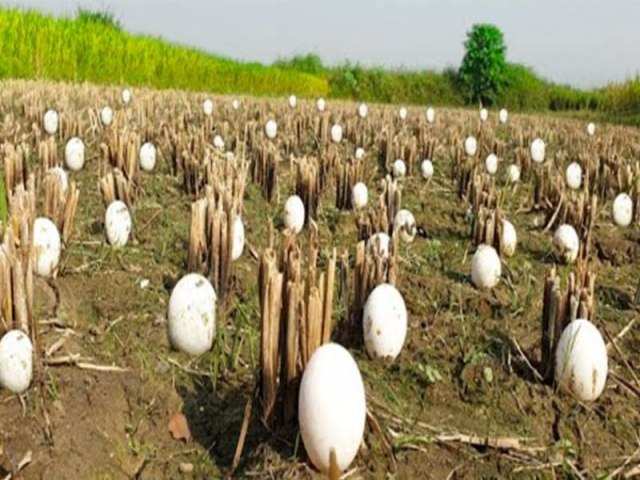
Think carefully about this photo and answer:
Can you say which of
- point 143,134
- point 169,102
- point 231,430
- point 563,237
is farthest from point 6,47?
point 231,430

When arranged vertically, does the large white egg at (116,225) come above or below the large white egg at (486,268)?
above

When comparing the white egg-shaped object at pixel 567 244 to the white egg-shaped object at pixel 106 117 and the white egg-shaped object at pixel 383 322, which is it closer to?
the white egg-shaped object at pixel 383 322

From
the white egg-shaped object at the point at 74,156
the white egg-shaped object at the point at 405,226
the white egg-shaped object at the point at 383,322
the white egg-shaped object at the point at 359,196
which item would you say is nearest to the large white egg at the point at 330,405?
the white egg-shaped object at the point at 383,322

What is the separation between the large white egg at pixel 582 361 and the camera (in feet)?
8.94

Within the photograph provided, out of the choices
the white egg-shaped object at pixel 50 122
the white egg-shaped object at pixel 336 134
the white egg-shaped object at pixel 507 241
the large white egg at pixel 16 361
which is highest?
the white egg-shaped object at pixel 50 122

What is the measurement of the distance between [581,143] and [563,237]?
492cm

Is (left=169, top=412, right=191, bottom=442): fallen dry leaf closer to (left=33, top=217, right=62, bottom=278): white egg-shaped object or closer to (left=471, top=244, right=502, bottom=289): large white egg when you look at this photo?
(left=33, top=217, right=62, bottom=278): white egg-shaped object

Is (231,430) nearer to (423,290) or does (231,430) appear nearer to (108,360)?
(108,360)

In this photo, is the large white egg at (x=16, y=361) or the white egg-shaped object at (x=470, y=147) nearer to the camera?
the large white egg at (x=16, y=361)

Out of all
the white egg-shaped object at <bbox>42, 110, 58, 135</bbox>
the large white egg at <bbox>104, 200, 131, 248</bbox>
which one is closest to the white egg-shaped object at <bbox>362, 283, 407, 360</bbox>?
the large white egg at <bbox>104, 200, 131, 248</bbox>

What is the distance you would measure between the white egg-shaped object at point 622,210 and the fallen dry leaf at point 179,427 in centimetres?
325

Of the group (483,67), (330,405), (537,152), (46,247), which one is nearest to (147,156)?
(46,247)

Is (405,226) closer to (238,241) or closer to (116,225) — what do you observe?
(238,241)

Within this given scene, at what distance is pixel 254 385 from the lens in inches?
101
